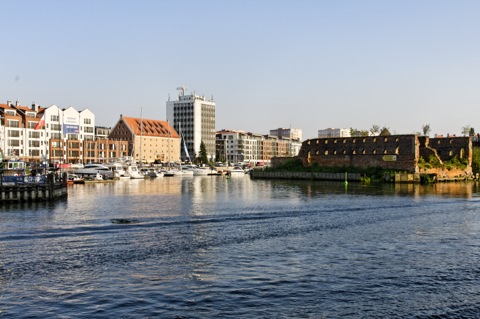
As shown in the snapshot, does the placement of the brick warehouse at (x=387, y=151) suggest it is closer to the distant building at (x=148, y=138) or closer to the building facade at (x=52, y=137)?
the building facade at (x=52, y=137)

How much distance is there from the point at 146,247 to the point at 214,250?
3.70 metres

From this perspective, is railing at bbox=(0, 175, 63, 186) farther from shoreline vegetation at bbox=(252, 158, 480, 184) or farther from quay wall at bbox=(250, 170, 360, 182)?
quay wall at bbox=(250, 170, 360, 182)

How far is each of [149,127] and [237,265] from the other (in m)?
148

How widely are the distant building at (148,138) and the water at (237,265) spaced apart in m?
116

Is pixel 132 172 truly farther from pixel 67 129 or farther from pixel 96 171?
pixel 67 129

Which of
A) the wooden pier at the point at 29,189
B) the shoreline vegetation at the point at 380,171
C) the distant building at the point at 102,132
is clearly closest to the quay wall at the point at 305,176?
the shoreline vegetation at the point at 380,171

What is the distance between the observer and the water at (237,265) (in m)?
18.7

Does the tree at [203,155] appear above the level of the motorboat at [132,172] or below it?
above

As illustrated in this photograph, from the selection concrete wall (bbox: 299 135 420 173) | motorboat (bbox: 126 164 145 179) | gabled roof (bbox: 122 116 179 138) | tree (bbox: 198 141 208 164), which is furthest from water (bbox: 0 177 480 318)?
tree (bbox: 198 141 208 164)

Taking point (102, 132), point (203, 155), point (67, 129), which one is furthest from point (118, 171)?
point (203, 155)

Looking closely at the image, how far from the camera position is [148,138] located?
164 meters

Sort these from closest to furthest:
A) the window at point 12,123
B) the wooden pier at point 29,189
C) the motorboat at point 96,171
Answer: the wooden pier at point 29,189
the motorboat at point 96,171
the window at point 12,123

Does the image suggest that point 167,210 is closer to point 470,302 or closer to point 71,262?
Answer: point 71,262

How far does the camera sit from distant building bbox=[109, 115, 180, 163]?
520 ft
